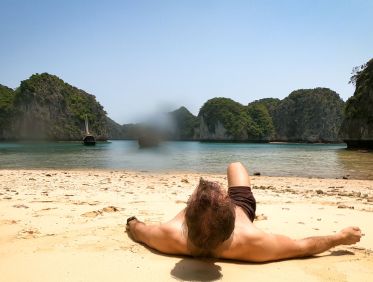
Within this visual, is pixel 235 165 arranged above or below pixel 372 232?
above

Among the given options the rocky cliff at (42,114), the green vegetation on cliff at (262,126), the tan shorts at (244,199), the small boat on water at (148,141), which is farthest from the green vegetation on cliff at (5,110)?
the tan shorts at (244,199)

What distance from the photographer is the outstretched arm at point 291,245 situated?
3076mm

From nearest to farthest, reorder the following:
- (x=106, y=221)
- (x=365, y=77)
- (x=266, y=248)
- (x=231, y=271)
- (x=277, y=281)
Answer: (x=277, y=281), (x=231, y=271), (x=266, y=248), (x=106, y=221), (x=365, y=77)

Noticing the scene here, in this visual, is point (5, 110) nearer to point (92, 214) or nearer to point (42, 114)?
point (42, 114)

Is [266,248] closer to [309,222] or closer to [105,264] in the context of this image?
[105,264]

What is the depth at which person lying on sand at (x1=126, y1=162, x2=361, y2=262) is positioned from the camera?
2.74 metres

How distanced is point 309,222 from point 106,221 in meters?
2.81

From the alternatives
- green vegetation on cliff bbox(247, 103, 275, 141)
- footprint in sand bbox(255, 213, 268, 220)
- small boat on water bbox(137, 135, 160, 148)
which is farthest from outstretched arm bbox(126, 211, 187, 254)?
green vegetation on cliff bbox(247, 103, 275, 141)

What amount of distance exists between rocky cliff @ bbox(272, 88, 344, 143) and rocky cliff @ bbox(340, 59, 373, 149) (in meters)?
110

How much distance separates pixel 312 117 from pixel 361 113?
4678 inches

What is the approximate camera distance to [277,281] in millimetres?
2691

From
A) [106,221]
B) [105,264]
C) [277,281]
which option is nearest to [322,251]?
[277,281]

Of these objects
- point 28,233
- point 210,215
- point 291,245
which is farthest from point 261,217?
point 28,233

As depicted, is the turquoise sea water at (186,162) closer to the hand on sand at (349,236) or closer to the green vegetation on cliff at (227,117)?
the hand on sand at (349,236)
